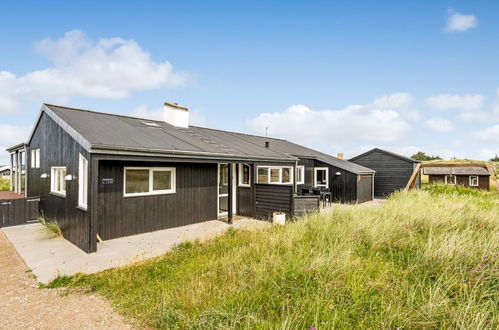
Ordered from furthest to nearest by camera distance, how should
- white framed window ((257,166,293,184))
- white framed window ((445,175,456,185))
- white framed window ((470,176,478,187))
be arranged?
white framed window ((445,175,456,185)) → white framed window ((470,176,478,187)) → white framed window ((257,166,293,184))

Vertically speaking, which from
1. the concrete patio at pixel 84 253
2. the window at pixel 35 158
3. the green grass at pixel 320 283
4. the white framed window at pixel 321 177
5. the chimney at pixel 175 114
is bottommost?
the concrete patio at pixel 84 253

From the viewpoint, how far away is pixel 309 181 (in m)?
16.5

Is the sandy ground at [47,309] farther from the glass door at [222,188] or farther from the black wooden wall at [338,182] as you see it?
the black wooden wall at [338,182]

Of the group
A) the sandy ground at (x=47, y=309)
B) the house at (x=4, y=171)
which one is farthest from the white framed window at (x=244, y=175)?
the house at (x=4, y=171)

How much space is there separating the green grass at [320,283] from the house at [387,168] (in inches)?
550

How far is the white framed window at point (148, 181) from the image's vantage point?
7.57 meters

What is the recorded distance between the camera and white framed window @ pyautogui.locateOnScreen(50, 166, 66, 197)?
27.2ft

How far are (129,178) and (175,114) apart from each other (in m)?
5.64

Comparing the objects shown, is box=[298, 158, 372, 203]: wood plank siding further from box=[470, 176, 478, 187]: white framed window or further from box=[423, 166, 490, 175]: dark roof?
box=[470, 176, 478, 187]: white framed window

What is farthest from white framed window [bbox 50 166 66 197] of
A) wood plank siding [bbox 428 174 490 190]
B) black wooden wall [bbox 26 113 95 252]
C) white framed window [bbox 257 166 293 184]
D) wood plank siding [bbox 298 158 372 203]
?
wood plank siding [bbox 428 174 490 190]

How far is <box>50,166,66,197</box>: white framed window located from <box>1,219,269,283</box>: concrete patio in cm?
142

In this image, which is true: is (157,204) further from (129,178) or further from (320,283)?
(320,283)

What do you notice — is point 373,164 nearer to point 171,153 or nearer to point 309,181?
point 309,181

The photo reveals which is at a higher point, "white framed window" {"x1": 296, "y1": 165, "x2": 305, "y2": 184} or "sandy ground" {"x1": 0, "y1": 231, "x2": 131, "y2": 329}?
"white framed window" {"x1": 296, "y1": 165, "x2": 305, "y2": 184}
